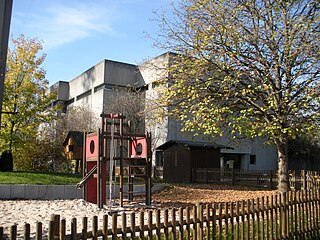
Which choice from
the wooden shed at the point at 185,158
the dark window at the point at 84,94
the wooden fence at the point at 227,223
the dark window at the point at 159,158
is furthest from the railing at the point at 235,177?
the dark window at the point at 84,94

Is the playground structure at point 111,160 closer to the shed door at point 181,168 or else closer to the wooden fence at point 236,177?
the wooden fence at point 236,177

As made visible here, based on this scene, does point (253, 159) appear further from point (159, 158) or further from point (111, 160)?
point (111, 160)

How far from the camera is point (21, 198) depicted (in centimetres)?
1498

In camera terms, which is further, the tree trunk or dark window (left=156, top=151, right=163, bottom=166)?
dark window (left=156, top=151, right=163, bottom=166)

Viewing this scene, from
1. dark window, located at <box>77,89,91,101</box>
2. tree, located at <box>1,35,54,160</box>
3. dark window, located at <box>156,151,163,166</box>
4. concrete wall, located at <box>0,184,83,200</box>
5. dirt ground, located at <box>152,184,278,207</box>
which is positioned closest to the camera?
concrete wall, located at <box>0,184,83,200</box>

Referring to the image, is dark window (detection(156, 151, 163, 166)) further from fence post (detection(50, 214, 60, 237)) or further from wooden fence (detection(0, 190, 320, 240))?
fence post (detection(50, 214, 60, 237))

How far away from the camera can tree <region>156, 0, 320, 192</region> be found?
11930mm

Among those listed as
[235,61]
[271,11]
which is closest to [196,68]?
[235,61]

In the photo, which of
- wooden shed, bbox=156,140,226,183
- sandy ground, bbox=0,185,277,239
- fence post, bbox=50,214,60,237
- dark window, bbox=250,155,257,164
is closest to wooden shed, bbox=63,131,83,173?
wooden shed, bbox=156,140,226,183

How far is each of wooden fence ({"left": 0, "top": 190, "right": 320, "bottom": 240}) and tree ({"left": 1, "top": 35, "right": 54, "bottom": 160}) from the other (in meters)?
14.9

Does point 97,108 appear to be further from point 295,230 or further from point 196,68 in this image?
point 295,230

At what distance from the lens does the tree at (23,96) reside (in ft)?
68.3

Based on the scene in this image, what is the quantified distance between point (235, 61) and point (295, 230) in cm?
679

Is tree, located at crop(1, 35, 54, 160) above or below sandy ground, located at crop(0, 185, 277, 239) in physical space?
above
